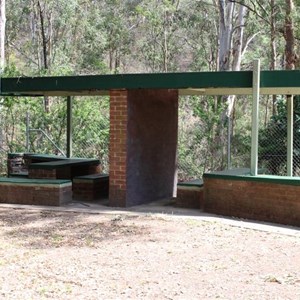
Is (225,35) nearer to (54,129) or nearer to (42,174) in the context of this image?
(54,129)

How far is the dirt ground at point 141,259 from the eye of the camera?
507 centimetres

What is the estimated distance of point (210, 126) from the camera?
14930 mm

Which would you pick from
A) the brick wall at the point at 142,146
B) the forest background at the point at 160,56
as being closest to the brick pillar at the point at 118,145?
the brick wall at the point at 142,146

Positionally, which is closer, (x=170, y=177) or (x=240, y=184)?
(x=240, y=184)

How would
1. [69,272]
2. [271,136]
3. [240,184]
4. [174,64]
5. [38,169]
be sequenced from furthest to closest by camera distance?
[174,64]
[271,136]
[38,169]
[240,184]
[69,272]

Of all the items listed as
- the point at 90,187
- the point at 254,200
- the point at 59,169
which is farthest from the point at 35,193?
the point at 254,200

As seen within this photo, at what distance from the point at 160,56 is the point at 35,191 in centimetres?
2447

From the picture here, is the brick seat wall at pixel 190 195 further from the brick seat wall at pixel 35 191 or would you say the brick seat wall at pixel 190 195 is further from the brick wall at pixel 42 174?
the brick wall at pixel 42 174

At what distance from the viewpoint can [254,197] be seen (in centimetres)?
880

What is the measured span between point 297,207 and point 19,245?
13.8 feet

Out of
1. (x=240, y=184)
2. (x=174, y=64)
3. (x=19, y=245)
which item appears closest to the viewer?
(x=19, y=245)

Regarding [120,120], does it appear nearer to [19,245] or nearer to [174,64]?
[19,245]

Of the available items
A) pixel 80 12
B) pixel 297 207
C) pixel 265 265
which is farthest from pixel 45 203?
pixel 80 12

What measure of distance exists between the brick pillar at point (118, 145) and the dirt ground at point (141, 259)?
95cm
